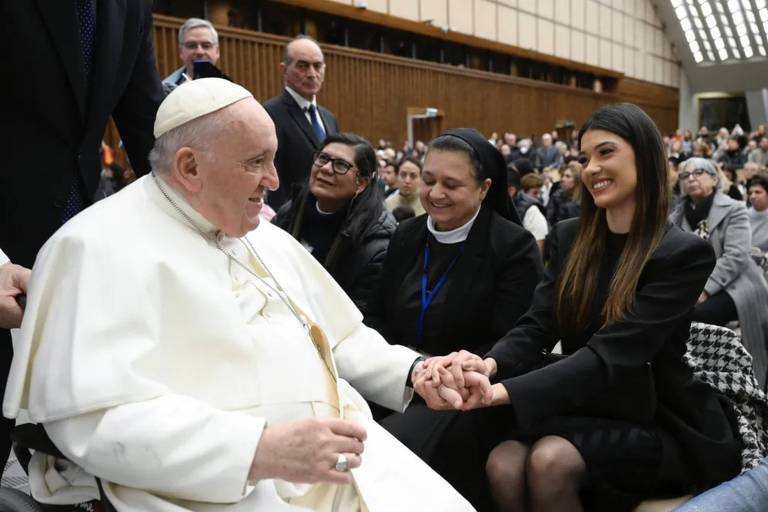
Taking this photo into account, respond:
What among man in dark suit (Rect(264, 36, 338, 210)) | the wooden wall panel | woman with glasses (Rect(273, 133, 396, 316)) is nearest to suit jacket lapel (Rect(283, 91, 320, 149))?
man in dark suit (Rect(264, 36, 338, 210))

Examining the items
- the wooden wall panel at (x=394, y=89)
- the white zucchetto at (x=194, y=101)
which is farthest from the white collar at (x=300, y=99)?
the wooden wall panel at (x=394, y=89)

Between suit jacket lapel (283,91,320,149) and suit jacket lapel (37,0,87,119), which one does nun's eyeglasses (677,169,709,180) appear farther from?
suit jacket lapel (37,0,87,119)

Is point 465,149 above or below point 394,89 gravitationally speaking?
below

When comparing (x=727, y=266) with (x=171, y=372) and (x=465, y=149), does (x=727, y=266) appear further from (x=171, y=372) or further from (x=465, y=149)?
(x=171, y=372)

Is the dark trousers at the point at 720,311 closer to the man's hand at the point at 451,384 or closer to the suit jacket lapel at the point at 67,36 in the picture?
the man's hand at the point at 451,384

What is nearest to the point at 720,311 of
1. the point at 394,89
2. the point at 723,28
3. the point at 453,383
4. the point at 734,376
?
the point at 734,376

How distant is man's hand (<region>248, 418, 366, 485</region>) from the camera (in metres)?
1.21

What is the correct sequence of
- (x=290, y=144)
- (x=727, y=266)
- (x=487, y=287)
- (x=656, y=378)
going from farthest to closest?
1. (x=727, y=266)
2. (x=290, y=144)
3. (x=487, y=287)
4. (x=656, y=378)

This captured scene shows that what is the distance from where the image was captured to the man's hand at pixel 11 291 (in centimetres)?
139

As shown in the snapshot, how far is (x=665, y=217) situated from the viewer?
6.83 feet

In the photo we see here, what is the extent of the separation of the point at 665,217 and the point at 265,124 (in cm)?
124

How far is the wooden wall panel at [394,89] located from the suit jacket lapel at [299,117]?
7376 millimetres

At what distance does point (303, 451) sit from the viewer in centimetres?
121

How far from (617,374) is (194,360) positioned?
1.17 metres
